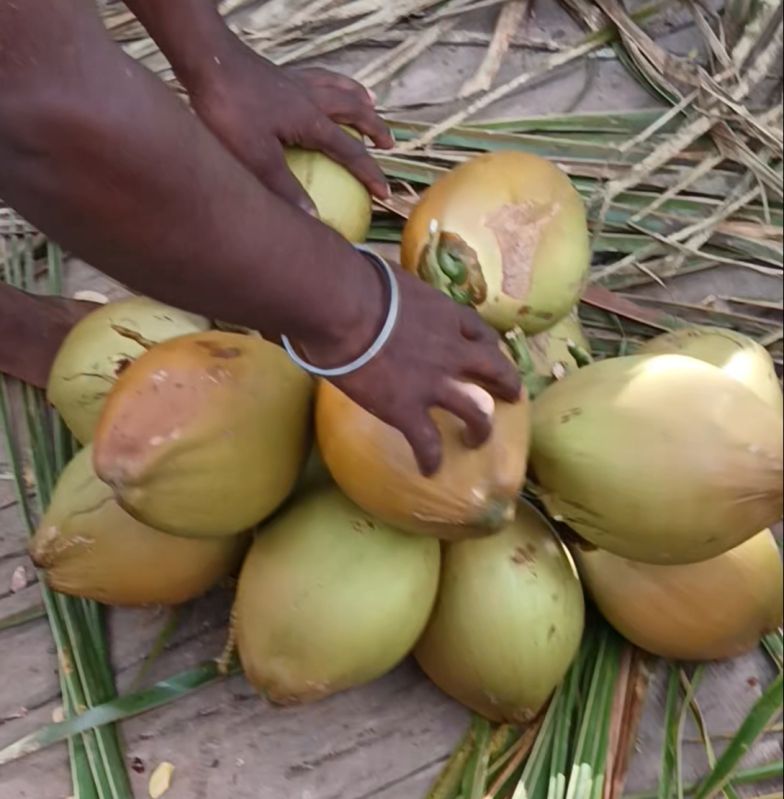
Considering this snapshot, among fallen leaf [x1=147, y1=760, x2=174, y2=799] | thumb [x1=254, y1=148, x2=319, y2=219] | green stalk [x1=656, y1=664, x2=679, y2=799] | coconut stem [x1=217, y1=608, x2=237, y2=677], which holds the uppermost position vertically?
thumb [x1=254, y1=148, x2=319, y2=219]

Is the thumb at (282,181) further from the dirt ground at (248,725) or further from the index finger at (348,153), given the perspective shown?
the dirt ground at (248,725)

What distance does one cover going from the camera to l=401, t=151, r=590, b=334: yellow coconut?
38.9 inches

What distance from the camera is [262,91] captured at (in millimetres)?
1143

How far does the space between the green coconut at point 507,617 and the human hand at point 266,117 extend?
1.35ft

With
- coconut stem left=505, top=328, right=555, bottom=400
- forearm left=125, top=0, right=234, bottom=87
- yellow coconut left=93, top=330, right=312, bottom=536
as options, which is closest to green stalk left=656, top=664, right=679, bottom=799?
coconut stem left=505, top=328, right=555, bottom=400

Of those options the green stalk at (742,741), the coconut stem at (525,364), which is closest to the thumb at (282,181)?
the coconut stem at (525,364)

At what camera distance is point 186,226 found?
2.18 ft

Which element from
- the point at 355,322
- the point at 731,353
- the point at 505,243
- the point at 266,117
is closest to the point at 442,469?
the point at 355,322

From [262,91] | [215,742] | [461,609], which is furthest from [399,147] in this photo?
[215,742]

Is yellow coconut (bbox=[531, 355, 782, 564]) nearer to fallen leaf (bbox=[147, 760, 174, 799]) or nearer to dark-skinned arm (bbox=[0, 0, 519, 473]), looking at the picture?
dark-skinned arm (bbox=[0, 0, 519, 473])

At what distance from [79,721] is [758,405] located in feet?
2.21

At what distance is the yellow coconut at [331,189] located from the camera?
1.12m

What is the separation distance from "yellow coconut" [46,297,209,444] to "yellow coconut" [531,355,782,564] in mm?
393

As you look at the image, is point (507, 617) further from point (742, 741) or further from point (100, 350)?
point (100, 350)
